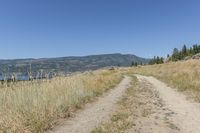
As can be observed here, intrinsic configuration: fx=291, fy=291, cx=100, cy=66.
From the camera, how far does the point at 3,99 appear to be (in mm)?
10219

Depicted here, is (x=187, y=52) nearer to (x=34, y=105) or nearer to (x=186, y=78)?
(x=186, y=78)

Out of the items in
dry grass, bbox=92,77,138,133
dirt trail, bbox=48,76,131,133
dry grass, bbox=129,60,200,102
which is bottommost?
dirt trail, bbox=48,76,131,133

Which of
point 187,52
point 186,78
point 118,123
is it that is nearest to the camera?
point 118,123

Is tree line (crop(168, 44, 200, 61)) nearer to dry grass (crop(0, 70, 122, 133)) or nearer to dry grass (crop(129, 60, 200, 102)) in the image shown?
dry grass (crop(129, 60, 200, 102))

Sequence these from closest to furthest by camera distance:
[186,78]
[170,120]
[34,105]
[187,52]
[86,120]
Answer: [34,105]
[170,120]
[86,120]
[186,78]
[187,52]

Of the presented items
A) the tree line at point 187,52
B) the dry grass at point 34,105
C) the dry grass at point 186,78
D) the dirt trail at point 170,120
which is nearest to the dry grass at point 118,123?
the dirt trail at point 170,120

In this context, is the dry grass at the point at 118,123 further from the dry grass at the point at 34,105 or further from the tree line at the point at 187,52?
the tree line at the point at 187,52

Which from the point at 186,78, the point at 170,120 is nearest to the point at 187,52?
the point at 186,78

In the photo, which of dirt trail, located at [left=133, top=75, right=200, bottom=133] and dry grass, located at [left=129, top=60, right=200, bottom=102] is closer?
dirt trail, located at [left=133, top=75, right=200, bottom=133]

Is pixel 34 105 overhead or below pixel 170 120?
overhead

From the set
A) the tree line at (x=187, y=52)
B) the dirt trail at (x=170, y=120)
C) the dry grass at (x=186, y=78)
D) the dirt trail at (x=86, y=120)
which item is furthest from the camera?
the tree line at (x=187, y=52)

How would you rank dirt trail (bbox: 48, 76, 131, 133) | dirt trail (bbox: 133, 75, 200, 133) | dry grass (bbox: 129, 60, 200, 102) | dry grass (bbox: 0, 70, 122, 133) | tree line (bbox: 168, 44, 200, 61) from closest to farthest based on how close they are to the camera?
dry grass (bbox: 0, 70, 122, 133) < dirt trail (bbox: 133, 75, 200, 133) < dirt trail (bbox: 48, 76, 131, 133) < dry grass (bbox: 129, 60, 200, 102) < tree line (bbox: 168, 44, 200, 61)

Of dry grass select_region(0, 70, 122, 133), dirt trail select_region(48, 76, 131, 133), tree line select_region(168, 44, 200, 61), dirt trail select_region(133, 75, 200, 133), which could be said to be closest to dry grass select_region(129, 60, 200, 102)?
dirt trail select_region(133, 75, 200, 133)

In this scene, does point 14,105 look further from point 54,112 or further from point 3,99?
point 54,112
